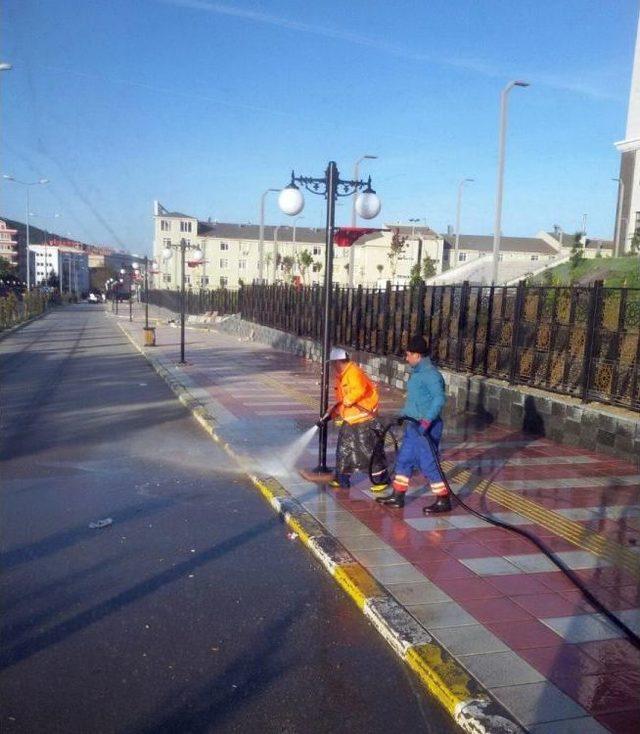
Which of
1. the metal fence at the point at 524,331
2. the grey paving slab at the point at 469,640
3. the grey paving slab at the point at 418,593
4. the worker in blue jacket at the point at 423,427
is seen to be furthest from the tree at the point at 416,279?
the grey paving slab at the point at 469,640

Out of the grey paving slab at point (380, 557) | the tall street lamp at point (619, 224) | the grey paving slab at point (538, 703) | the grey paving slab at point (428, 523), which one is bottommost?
the grey paving slab at point (428, 523)

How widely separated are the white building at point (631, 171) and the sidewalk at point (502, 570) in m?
19.5

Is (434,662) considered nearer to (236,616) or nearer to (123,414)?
(236,616)

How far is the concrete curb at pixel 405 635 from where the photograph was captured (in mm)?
3078

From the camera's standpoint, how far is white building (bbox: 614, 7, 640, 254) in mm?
25094

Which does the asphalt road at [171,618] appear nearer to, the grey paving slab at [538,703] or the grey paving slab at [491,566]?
the grey paving slab at [538,703]

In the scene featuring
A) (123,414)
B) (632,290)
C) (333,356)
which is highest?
(632,290)

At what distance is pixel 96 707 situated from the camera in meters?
3.19

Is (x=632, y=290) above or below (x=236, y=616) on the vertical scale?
above

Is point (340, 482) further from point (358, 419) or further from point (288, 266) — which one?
point (288, 266)

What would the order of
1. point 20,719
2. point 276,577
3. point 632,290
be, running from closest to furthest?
point 20,719 < point 276,577 < point 632,290

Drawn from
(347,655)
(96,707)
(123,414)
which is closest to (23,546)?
(96,707)

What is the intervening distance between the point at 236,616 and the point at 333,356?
117 inches

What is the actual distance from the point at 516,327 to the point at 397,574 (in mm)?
6104
